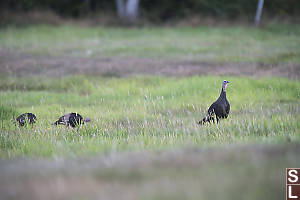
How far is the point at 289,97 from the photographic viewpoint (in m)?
7.78

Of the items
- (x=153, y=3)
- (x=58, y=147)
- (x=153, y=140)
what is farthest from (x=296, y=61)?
(x=153, y=3)

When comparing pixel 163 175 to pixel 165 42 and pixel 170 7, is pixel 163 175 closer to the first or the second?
pixel 165 42

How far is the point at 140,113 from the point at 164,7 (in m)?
30.1

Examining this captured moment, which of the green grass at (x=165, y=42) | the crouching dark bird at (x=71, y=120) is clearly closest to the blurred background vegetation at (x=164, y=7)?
the green grass at (x=165, y=42)

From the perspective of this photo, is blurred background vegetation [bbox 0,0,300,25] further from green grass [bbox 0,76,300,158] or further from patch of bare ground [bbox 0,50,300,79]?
green grass [bbox 0,76,300,158]

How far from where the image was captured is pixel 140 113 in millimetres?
6652

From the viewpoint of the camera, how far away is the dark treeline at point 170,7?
106 ft

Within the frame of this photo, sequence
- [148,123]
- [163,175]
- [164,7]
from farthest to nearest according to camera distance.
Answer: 1. [164,7]
2. [148,123]
3. [163,175]

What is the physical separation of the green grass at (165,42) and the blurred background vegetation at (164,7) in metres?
6.50

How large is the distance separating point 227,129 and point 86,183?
2760mm

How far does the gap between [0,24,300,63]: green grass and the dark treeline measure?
25.6ft

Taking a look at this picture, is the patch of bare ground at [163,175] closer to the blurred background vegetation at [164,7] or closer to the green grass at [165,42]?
the green grass at [165,42]

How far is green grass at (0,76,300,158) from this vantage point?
14.4 feet

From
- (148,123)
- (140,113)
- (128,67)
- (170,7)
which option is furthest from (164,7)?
(148,123)
